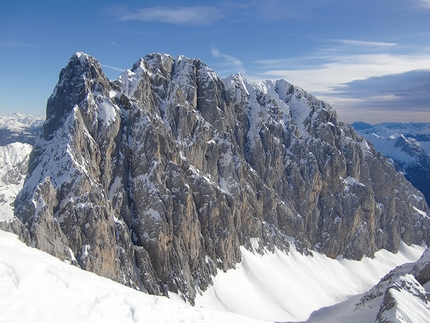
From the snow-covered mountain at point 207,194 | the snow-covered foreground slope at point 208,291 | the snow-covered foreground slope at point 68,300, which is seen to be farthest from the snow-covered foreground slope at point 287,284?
the snow-covered foreground slope at point 68,300

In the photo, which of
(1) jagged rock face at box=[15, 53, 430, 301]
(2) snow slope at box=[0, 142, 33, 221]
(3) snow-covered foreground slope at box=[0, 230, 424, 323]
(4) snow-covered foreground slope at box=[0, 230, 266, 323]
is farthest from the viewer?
(2) snow slope at box=[0, 142, 33, 221]

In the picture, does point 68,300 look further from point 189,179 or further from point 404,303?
point 189,179

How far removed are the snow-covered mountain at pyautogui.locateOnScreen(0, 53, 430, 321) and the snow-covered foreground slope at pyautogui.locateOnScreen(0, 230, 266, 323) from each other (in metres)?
0.40

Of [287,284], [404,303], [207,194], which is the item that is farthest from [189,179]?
[404,303]

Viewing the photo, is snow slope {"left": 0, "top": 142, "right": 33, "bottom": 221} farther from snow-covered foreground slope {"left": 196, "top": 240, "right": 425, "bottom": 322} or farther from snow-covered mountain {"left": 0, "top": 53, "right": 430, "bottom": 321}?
snow-covered foreground slope {"left": 196, "top": 240, "right": 425, "bottom": 322}

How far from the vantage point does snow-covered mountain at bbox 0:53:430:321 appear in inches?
2207

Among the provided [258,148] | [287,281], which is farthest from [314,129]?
[287,281]

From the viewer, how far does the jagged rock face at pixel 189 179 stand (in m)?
56.0

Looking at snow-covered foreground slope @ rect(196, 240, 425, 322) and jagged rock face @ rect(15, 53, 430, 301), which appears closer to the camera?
jagged rock face @ rect(15, 53, 430, 301)

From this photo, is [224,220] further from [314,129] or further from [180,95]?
[314,129]

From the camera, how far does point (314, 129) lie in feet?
458

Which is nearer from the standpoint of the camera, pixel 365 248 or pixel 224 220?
pixel 224 220

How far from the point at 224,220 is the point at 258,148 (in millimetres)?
40728

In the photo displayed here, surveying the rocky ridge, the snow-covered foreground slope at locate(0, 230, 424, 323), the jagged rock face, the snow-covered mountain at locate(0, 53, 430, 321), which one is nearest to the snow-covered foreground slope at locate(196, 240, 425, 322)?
the snow-covered foreground slope at locate(0, 230, 424, 323)
